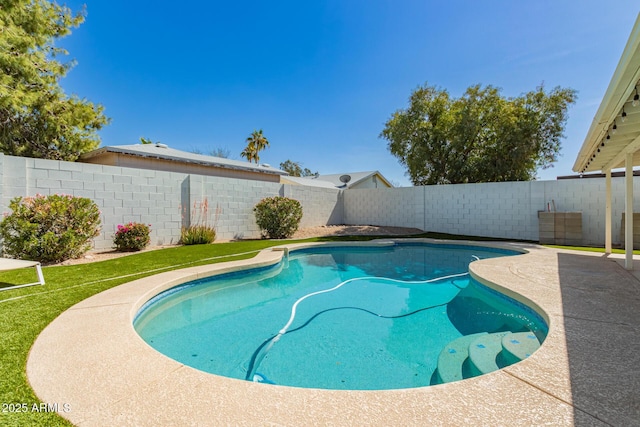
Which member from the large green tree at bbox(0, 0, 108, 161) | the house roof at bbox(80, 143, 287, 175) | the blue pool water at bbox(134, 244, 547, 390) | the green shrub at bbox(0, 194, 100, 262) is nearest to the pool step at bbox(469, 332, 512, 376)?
the blue pool water at bbox(134, 244, 547, 390)

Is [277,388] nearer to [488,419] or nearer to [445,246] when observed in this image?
[488,419]

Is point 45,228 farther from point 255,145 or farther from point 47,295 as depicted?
point 255,145

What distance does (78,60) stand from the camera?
12.1m

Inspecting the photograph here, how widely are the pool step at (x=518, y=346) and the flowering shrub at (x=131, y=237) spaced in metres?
8.56

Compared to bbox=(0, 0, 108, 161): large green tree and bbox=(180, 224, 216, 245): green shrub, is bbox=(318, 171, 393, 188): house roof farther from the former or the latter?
bbox=(0, 0, 108, 161): large green tree

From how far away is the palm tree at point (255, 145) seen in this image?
113 feet

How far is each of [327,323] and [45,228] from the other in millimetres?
6334

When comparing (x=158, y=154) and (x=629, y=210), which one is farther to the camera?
(x=158, y=154)

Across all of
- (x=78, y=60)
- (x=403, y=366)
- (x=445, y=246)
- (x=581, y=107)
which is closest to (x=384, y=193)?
(x=445, y=246)

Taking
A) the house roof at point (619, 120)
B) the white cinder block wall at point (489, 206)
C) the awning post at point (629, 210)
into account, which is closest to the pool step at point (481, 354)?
the house roof at point (619, 120)

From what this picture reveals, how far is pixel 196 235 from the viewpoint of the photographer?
9625 mm

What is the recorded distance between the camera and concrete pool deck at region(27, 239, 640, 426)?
5.24 feet

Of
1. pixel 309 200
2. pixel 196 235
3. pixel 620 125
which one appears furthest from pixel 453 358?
pixel 309 200

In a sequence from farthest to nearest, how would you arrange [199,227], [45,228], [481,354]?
[199,227] → [45,228] → [481,354]
